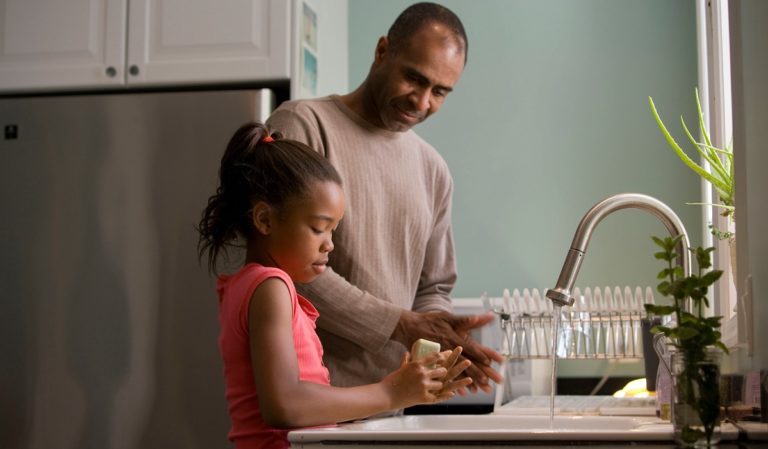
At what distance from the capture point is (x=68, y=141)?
2721 millimetres

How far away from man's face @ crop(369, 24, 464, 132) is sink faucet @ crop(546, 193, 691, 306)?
24.6 inches

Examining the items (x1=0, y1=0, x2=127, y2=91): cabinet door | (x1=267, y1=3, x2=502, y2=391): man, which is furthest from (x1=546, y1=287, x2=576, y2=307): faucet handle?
(x1=0, y1=0, x2=127, y2=91): cabinet door

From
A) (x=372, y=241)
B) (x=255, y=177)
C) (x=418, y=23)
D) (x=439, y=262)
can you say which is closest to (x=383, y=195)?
(x=372, y=241)

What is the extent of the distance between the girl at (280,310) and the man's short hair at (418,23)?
1.76 feet

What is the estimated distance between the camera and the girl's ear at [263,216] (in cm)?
132

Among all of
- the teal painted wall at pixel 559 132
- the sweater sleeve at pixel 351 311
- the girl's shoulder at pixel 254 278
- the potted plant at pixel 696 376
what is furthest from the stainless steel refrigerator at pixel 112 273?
the potted plant at pixel 696 376

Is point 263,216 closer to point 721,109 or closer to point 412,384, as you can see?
point 412,384

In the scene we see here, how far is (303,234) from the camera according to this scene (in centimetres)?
131

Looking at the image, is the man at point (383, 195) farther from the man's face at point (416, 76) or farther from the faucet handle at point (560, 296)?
the faucet handle at point (560, 296)

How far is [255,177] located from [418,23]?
2.13 ft

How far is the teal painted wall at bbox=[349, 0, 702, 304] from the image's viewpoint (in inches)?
121

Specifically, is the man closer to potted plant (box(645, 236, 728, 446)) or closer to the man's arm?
the man's arm

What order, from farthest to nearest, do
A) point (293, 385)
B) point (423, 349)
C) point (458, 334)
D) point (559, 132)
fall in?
point (559, 132)
point (458, 334)
point (423, 349)
point (293, 385)

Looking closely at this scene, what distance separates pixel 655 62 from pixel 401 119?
1.53 m
